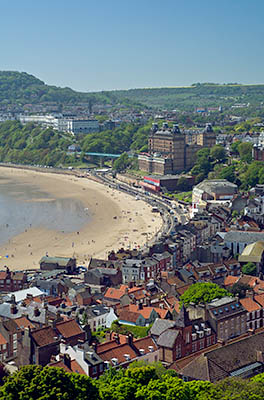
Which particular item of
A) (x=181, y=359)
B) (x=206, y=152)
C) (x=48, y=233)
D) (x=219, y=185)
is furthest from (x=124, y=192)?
(x=181, y=359)

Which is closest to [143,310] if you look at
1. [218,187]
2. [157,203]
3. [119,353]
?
[119,353]

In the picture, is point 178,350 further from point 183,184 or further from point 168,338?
point 183,184

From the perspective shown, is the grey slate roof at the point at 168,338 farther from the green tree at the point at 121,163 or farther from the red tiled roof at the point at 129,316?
the green tree at the point at 121,163

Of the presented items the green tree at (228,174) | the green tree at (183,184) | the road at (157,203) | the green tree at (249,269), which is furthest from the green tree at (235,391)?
the green tree at (183,184)

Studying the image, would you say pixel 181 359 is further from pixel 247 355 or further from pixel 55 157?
pixel 55 157

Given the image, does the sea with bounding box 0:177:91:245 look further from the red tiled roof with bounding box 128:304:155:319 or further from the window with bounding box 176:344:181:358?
the window with bounding box 176:344:181:358

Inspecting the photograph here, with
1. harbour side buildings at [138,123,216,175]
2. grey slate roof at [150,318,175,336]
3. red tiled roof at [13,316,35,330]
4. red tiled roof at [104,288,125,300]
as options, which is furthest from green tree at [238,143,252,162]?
red tiled roof at [13,316,35,330]
